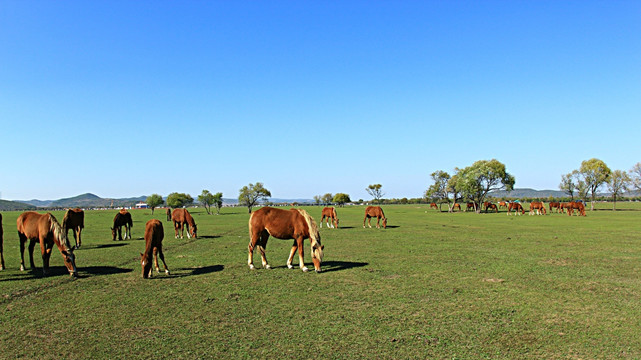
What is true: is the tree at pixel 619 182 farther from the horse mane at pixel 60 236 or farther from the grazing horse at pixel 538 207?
the horse mane at pixel 60 236

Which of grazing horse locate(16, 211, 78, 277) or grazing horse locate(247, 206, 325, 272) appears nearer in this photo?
grazing horse locate(16, 211, 78, 277)

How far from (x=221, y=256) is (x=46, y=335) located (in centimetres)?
914

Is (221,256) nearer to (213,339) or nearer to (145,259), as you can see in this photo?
(145,259)

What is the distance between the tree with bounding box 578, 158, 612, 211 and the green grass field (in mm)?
80072

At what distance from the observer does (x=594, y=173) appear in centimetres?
7925

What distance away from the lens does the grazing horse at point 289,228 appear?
11.9m

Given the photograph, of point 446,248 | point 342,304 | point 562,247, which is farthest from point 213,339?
point 562,247

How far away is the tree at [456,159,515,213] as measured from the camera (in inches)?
2825

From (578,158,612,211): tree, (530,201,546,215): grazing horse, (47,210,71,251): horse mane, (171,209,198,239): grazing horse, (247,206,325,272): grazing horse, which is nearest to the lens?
(47,210,71,251): horse mane

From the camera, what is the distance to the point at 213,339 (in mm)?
6445

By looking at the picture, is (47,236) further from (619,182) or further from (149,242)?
(619,182)

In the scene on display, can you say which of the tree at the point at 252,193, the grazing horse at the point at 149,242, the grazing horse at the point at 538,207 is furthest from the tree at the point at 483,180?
the grazing horse at the point at 149,242

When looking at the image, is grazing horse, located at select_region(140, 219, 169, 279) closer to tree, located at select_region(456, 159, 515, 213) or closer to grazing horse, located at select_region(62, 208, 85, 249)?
grazing horse, located at select_region(62, 208, 85, 249)

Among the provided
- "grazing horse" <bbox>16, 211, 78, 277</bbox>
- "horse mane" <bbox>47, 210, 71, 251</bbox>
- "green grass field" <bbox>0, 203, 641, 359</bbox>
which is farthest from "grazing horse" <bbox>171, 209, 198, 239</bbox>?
"horse mane" <bbox>47, 210, 71, 251</bbox>
